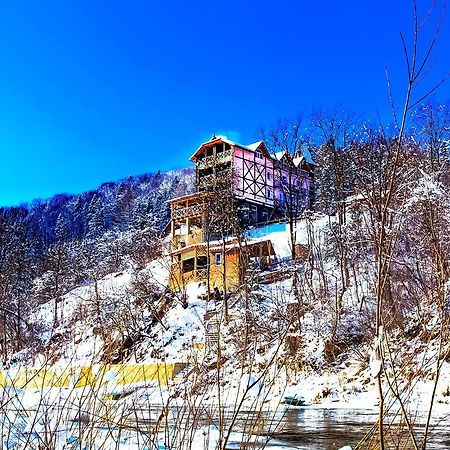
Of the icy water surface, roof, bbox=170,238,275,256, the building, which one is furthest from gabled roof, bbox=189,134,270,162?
the icy water surface

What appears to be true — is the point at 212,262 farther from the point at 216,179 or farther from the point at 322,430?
the point at 322,430

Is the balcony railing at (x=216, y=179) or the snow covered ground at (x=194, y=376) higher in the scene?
the balcony railing at (x=216, y=179)

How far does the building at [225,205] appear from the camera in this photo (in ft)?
107

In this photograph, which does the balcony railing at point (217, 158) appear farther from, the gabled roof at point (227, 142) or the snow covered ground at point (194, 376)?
the snow covered ground at point (194, 376)

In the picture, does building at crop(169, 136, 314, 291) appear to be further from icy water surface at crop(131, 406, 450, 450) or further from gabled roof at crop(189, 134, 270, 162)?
icy water surface at crop(131, 406, 450, 450)

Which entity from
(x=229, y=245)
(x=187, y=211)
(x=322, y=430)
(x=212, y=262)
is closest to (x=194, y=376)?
(x=322, y=430)

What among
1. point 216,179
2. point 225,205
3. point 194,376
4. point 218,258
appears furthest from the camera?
point 218,258

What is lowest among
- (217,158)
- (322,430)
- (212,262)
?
(322,430)

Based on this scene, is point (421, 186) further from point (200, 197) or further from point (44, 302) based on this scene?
point (44, 302)

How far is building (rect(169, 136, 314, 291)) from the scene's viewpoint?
32562mm

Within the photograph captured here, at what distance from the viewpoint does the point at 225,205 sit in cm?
3188

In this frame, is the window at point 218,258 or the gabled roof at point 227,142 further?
the gabled roof at point 227,142

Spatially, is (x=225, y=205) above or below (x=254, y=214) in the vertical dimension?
below

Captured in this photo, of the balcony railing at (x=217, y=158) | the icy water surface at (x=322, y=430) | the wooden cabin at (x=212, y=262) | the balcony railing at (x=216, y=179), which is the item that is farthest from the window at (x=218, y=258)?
the icy water surface at (x=322, y=430)
